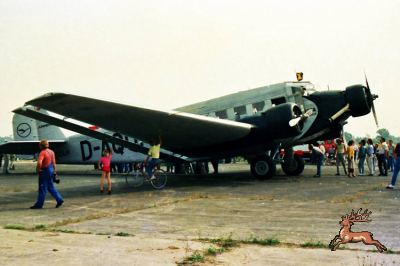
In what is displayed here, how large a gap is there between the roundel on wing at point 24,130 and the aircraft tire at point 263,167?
47.0 feet

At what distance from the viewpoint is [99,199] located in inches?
396

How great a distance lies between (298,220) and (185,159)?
10.5m

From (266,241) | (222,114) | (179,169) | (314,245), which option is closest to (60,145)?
(179,169)

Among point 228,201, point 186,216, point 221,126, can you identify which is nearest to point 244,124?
point 221,126

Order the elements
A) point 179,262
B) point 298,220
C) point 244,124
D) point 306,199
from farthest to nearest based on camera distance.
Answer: point 244,124 → point 306,199 → point 298,220 → point 179,262

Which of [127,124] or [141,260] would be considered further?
[127,124]

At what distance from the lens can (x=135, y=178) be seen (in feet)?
43.4

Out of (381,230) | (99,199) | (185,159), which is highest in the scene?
(185,159)

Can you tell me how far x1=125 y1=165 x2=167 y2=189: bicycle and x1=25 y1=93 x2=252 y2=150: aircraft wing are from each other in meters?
1.44

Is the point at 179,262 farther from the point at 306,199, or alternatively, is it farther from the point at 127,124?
the point at 127,124

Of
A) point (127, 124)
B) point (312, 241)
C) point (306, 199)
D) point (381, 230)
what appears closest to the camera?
point (312, 241)

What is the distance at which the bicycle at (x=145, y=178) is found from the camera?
12617 millimetres

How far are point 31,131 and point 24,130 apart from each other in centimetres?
38

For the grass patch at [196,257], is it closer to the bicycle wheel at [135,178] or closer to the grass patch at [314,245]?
the grass patch at [314,245]
